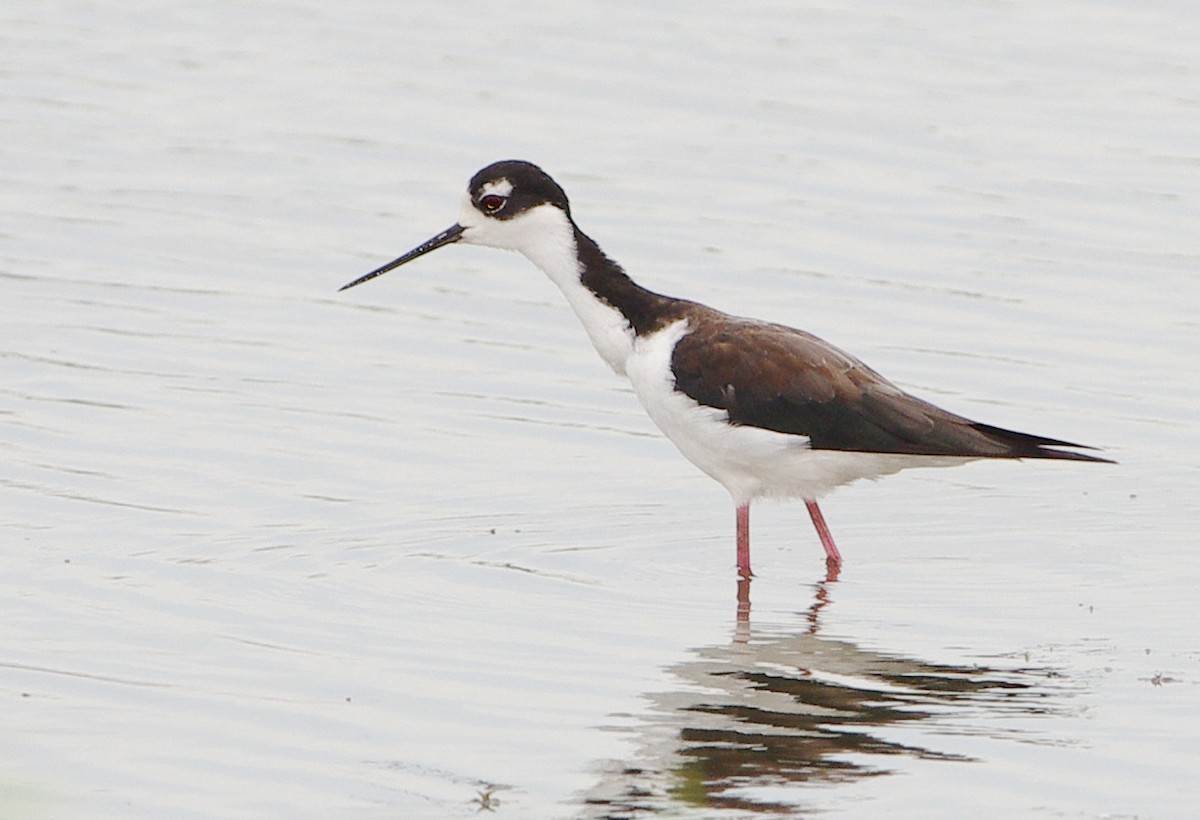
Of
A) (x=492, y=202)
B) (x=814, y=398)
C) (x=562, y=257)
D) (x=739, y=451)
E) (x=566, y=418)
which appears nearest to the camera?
(x=814, y=398)

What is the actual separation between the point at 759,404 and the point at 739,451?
0.72ft

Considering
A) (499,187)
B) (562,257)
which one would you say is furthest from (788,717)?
(499,187)

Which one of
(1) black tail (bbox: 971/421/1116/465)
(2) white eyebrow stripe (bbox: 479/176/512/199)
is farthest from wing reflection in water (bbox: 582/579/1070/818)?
(2) white eyebrow stripe (bbox: 479/176/512/199)

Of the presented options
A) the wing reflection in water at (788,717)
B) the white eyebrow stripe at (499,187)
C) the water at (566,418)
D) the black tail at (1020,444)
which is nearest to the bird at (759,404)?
the black tail at (1020,444)

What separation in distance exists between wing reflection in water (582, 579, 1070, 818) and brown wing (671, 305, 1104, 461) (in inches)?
35.2

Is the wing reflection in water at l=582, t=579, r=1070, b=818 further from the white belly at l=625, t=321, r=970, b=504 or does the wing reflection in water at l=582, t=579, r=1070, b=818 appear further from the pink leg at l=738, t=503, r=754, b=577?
the white belly at l=625, t=321, r=970, b=504

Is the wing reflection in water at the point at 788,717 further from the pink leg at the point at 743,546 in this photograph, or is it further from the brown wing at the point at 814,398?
the brown wing at the point at 814,398

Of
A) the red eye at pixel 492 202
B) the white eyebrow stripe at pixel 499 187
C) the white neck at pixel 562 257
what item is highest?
the white eyebrow stripe at pixel 499 187

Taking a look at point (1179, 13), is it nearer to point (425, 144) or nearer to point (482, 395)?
point (425, 144)

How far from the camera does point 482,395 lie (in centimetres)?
1240

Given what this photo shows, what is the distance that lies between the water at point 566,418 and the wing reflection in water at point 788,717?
0.9 inches

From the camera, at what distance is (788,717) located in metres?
7.76

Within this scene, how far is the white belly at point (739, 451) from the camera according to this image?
9.57 metres

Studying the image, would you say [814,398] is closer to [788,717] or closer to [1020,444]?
[1020,444]
